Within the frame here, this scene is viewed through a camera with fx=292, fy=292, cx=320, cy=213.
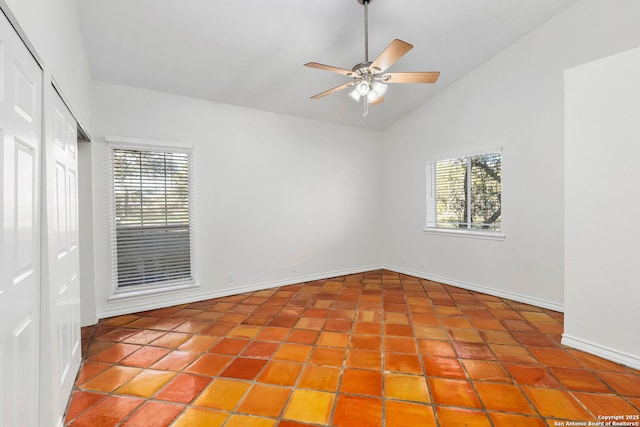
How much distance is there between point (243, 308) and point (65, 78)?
9.10 feet

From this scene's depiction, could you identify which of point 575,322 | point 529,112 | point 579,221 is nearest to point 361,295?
point 575,322

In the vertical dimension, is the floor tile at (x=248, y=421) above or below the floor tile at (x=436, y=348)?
below

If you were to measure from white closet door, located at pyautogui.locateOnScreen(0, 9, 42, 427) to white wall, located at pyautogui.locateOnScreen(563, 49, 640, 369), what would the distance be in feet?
12.0

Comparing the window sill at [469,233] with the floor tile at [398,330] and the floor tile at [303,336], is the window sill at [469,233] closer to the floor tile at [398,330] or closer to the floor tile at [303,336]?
the floor tile at [398,330]

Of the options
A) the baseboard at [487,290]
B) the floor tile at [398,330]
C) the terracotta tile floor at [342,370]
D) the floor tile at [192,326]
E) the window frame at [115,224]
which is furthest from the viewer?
the baseboard at [487,290]

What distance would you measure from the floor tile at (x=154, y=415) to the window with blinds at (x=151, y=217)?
6.59 feet

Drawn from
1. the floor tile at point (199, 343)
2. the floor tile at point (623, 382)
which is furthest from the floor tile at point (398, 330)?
the floor tile at point (199, 343)

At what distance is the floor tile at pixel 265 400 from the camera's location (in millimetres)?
1835

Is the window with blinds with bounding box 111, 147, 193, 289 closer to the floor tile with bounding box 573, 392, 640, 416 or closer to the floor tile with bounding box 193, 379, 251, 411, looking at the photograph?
the floor tile with bounding box 193, 379, 251, 411

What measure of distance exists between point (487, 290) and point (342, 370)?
9.30 feet

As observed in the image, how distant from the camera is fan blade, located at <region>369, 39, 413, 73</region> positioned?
83.9 inches

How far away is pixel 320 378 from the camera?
85.6 inches

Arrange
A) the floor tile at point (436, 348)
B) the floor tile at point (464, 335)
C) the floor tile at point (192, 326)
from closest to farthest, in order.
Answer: the floor tile at point (436, 348) → the floor tile at point (464, 335) → the floor tile at point (192, 326)

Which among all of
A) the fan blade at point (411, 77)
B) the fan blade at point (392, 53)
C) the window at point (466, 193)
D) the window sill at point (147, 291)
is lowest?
the window sill at point (147, 291)
